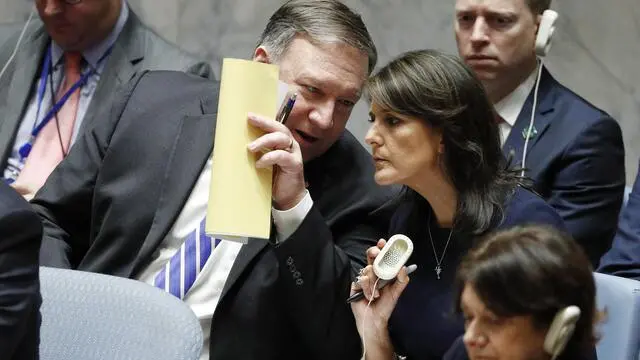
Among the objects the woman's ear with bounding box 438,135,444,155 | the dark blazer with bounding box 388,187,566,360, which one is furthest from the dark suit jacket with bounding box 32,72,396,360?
the woman's ear with bounding box 438,135,444,155

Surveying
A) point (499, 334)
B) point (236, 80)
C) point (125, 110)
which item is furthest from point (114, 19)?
point (499, 334)

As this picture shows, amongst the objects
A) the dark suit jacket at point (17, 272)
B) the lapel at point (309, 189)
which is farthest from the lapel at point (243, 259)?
the dark suit jacket at point (17, 272)

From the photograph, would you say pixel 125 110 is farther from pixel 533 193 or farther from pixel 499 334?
pixel 499 334

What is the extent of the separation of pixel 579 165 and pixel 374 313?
77 centimetres

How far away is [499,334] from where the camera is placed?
4.77 feet

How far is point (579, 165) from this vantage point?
2.51 metres

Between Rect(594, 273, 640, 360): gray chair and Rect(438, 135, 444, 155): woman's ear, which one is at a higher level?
Rect(438, 135, 444, 155): woman's ear

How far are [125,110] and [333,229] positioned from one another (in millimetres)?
500

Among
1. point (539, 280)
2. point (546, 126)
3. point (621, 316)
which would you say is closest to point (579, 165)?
point (546, 126)

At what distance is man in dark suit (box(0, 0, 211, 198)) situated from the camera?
2.85 m

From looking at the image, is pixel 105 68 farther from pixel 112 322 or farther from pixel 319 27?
pixel 112 322

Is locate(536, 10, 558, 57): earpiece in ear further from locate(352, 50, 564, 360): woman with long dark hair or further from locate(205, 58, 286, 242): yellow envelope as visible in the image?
locate(205, 58, 286, 242): yellow envelope

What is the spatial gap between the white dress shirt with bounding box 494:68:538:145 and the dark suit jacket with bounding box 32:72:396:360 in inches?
19.5

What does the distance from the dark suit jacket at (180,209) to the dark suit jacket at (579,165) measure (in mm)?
461
